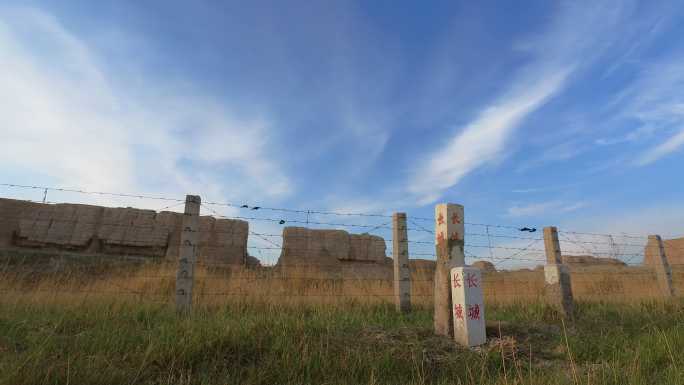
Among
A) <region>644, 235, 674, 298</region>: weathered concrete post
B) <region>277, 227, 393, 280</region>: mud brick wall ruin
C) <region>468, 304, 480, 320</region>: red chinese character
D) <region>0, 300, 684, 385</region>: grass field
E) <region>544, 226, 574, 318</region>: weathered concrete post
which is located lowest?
<region>0, 300, 684, 385</region>: grass field

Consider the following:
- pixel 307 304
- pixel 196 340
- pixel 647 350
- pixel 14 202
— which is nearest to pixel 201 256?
pixel 14 202

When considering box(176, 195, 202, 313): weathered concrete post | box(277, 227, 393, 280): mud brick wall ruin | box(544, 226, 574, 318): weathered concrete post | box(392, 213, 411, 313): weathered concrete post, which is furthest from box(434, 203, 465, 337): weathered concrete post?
box(277, 227, 393, 280): mud brick wall ruin

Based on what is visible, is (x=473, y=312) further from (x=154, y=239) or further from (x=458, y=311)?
(x=154, y=239)

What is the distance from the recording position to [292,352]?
12.1 feet

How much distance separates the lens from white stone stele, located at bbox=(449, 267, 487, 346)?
184 inches

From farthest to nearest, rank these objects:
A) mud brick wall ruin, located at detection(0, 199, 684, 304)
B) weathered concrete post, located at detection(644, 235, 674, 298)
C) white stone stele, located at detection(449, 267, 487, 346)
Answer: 1. mud brick wall ruin, located at detection(0, 199, 684, 304)
2. weathered concrete post, located at detection(644, 235, 674, 298)
3. white stone stele, located at detection(449, 267, 487, 346)

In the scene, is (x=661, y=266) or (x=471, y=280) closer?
(x=471, y=280)

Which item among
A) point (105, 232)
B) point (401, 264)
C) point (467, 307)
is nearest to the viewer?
point (467, 307)

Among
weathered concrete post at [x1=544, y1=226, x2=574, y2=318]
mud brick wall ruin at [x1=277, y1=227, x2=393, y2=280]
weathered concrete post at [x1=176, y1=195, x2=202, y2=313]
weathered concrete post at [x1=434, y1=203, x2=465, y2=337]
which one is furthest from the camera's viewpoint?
mud brick wall ruin at [x1=277, y1=227, x2=393, y2=280]

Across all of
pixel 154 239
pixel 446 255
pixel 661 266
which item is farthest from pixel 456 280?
pixel 154 239

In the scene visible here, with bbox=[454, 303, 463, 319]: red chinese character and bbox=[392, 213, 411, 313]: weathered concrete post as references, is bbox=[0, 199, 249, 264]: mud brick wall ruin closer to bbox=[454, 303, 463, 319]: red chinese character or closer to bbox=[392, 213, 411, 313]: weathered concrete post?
bbox=[392, 213, 411, 313]: weathered concrete post

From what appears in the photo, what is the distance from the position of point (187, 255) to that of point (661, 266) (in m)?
10.6

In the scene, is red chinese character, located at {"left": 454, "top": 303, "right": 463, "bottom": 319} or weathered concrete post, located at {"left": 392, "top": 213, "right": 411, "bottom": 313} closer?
red chinese character, located at {"left": 454, "top": 303, "right": 463, "bottom": 319}

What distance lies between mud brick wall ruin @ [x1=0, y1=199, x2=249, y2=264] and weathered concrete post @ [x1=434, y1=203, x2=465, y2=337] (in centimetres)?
1344
